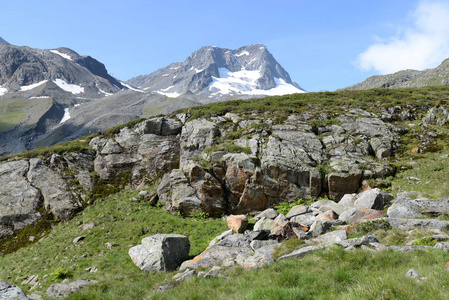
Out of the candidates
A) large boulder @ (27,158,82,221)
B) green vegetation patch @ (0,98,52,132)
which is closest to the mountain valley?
large boulder @ (27,158,82,221)

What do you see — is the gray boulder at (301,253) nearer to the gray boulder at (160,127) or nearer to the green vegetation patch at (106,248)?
the green vegetation patch at (106,248)

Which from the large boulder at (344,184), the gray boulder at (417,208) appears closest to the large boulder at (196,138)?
the large boulder at (344,184)

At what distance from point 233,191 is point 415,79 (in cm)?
14023

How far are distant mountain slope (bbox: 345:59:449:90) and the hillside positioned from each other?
89.3 metres

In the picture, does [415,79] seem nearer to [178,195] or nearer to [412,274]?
[178,195]

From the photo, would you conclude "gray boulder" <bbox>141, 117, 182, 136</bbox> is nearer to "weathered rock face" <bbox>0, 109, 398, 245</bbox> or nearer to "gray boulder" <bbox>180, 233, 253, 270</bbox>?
"weathered rock face" <bbox>0, 109, 398, 245</bbox>

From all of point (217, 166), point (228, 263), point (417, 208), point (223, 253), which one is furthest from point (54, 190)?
point (417, 208)

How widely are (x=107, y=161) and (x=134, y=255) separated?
20757mm

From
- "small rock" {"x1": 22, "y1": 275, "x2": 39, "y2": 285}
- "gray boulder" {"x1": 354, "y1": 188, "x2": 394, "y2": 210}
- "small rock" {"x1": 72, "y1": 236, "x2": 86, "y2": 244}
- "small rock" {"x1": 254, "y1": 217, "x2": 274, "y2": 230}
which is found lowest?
"small rock" {"x1": 22, "y1": 275, "x2": 39, "y2": 285}

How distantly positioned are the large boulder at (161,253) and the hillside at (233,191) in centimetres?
61

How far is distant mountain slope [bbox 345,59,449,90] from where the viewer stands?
360 feet

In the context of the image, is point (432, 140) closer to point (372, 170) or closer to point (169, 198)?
point (372, 170)

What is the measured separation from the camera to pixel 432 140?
30.5 m

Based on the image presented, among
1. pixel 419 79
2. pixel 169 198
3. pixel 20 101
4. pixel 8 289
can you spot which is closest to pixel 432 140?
pixel 169 198
